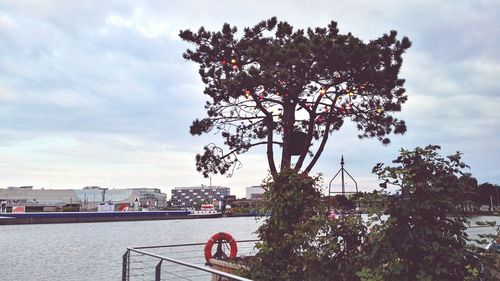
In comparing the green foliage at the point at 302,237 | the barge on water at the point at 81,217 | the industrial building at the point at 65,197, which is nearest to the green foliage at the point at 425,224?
the green foliage at the point at 302,237

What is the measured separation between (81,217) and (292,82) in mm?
94485

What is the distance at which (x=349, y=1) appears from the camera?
13.2 metres

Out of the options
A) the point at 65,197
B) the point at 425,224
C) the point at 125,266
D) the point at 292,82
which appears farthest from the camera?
the point at 65,197

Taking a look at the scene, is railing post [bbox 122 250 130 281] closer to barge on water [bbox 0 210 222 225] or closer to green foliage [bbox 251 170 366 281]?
green foliage [bbox 251 170 366 281]

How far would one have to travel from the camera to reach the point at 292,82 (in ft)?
33.8

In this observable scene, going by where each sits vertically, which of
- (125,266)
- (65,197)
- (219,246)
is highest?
(65,197)

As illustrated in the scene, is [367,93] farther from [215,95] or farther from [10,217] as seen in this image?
[10,217]

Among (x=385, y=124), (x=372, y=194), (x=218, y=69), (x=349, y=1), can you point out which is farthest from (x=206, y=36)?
(x=372, y=194)

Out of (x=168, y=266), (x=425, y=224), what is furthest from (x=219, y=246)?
(x=425, y=224)

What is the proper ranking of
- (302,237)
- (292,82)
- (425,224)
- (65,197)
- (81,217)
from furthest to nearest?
(65,197)
(81,217)
(292,82)
(302,237)
(425,224)

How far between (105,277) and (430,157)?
17.8 m

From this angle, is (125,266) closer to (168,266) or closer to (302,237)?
(302,237)

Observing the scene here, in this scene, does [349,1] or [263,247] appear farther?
[349,1]

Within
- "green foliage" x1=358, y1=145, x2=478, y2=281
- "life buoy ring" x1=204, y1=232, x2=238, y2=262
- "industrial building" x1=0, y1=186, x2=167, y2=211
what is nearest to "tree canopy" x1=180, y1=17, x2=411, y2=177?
"life buoy ring" x1=204, y1=232, x2=238, y2=262
